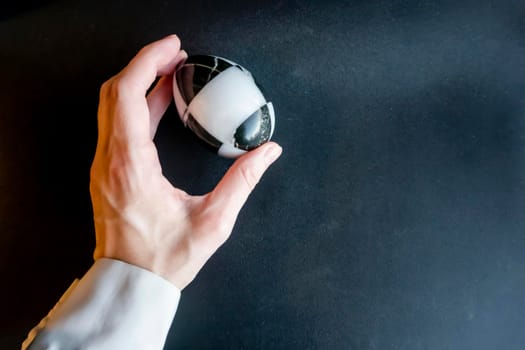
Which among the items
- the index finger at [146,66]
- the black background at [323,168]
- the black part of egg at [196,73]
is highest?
the index finger at [146,66]

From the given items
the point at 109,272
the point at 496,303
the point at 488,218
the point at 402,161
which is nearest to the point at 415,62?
the point at 402,161

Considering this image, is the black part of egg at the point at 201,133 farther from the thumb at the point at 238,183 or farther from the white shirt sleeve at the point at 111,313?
the white shirt sleeve at the point at 111,313

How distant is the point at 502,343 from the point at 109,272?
70cm

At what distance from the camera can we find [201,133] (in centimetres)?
77

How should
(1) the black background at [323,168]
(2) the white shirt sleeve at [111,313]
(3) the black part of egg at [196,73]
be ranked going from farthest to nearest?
(1) the black background at [323,168], (3) the black part of egg at [196,73], (2) the white shirt sleeve at [111,313]

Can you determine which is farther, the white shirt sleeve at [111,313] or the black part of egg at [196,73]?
the black part of egg at [196,73]

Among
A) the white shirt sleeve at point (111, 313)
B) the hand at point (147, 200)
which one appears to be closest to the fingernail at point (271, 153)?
the hand at point (147, 200)

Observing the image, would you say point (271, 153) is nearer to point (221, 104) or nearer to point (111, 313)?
point (221, 104)

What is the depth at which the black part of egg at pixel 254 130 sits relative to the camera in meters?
0.75

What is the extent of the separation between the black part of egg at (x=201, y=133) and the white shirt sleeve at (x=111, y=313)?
0.23 metres

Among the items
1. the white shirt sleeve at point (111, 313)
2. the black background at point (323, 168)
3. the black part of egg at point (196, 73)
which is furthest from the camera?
the black background at point (323, 168)

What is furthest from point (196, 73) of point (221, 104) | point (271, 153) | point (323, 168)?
point (323, 168)

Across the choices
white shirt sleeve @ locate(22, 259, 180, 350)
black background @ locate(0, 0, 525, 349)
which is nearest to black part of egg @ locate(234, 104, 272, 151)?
black background @ locate(0, 0, 525, 349)

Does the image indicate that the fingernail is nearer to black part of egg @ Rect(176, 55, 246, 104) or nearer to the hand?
the hand
